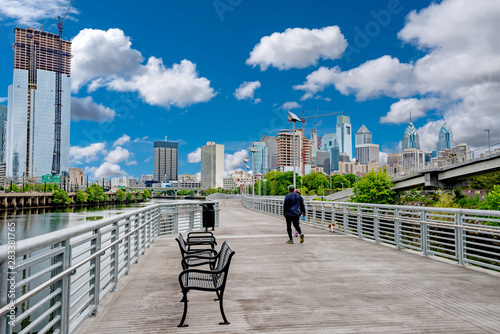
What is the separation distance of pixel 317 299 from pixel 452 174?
193ft

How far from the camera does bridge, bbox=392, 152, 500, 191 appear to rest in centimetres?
4975

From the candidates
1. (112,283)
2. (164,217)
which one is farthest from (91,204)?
(112,283)

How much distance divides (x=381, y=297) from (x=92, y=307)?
4.06m

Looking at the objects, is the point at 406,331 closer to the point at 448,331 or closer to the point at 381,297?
the point at 448,331

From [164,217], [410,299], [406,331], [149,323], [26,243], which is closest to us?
[26,243]

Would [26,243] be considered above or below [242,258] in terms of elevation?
above

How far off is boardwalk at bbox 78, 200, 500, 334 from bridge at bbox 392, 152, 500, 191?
47767 mm

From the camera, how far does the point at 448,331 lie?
454 cm

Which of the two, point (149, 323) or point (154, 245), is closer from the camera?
point (149, 323)

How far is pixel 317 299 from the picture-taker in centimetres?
583

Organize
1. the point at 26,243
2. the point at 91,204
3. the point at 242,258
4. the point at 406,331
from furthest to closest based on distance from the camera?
the point at 91,204 → the point at 242,258 → the point at 406,331 → the point at 26,243

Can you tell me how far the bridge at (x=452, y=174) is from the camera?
4975 centimetres

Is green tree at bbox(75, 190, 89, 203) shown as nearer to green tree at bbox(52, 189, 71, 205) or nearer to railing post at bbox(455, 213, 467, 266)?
green tree at bbox(52, 189, 71, 205)

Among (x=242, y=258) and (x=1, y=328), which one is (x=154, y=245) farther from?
(x=1, y=328)
